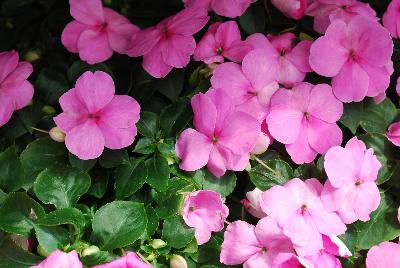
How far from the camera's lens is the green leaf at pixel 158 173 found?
852 mm

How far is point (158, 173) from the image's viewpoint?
0.86m

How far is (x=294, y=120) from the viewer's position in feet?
2.96

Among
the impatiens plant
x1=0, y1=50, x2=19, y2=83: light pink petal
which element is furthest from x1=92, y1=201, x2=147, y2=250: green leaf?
x1=0, y1=50, x2=19, y2=83: light pink petal

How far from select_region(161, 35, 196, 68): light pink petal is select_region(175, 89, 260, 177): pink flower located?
0.10 metres

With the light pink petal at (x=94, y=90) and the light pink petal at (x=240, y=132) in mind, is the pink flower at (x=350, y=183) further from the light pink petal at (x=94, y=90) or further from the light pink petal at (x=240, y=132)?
the light pink petal at (x=94, y=90)

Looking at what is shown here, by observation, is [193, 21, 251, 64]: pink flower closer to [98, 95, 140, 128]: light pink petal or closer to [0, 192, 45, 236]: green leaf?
[98, 95, 140, 128]: light pink petal

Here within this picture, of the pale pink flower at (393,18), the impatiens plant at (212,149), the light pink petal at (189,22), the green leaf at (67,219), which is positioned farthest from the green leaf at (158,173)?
the pale pink flower at (393,18)

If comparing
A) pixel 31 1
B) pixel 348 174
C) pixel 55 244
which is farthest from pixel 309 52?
pixel 31 1

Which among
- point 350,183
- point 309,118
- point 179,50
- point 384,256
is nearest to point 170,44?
point 179,50

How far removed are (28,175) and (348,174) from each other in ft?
1.51

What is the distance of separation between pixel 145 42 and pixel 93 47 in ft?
0.32

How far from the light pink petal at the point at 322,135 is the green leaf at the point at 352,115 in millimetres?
44

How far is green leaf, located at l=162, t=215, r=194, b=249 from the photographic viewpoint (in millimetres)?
844

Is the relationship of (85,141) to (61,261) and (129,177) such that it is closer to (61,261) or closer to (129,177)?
(129,177)
